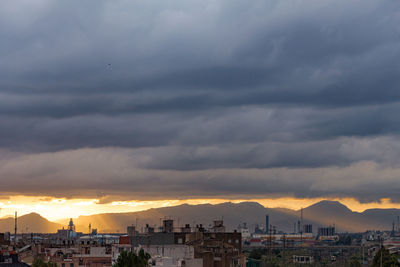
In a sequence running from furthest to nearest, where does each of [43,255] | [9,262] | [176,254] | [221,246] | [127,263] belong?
1. [221,246]
2. [43,255]
3. [176,254]
4. [9,262]
5. [127,263]

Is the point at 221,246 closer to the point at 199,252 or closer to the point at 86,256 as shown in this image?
the point at 199,252

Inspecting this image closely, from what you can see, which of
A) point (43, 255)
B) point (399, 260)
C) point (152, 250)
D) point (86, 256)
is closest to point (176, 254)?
point (152, 250)

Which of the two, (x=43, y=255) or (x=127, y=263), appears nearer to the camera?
(x=127, y=263)

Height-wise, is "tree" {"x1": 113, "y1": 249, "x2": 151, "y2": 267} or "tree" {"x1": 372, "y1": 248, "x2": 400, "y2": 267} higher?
"tree" {"x1": 113, "y1": 249, "x2": 151, "y2": 267}

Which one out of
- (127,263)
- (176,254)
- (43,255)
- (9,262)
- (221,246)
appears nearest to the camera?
(127,263)

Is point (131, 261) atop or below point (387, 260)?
atop

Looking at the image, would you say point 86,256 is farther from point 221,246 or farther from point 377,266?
point 377,266

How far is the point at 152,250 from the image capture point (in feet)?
547

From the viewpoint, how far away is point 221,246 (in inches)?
7431

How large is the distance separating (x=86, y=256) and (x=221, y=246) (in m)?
36.1

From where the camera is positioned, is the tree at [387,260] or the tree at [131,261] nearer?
the tree at [131,261]

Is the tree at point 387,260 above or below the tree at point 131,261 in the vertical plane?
below

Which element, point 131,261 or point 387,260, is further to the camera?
point 387,260

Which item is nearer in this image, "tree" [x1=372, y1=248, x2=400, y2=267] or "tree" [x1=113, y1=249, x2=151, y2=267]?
"tree" [x1=113, y1=249, x2=151, y2=267]
